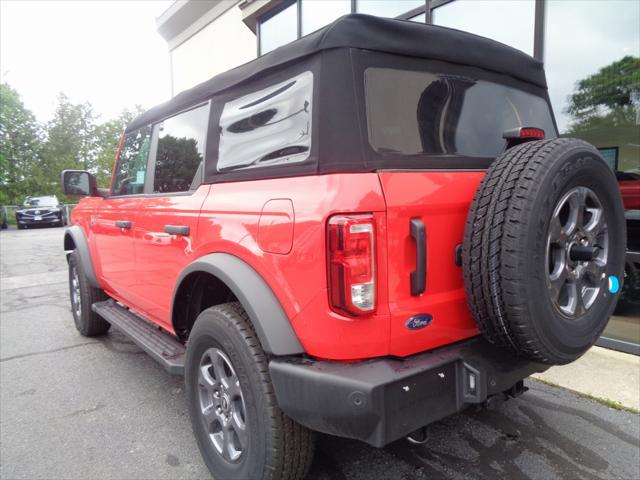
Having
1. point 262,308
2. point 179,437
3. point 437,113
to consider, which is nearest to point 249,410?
point 262,308

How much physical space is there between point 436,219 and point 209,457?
159 centimetres

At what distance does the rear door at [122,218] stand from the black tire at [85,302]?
1.50ft

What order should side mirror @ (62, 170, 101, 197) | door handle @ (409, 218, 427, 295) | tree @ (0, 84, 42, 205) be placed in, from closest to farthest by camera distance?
door handle @ (409, 218, 427, 295), side mirror @ (62, 170, 101, 197), tree @ (0, 84, 42, 205)

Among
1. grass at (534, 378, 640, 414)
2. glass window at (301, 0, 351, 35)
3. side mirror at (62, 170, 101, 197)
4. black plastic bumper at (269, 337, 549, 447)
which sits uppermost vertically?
glass window at (301, 0, 351, 35)

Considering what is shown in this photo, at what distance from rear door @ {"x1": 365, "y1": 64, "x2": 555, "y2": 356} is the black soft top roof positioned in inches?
3.7

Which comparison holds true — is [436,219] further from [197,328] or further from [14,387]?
[14,387]

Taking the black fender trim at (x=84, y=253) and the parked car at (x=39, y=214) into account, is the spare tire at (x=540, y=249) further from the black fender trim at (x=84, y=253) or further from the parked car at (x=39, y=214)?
the parked car at (x=39, y=214)

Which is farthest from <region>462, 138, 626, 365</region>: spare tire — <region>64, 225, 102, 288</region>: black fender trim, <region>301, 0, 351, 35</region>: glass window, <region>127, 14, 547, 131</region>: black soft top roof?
<region>301, 0, 351, 35</region>: glass window

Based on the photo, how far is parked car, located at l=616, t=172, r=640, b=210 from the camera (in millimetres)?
4039

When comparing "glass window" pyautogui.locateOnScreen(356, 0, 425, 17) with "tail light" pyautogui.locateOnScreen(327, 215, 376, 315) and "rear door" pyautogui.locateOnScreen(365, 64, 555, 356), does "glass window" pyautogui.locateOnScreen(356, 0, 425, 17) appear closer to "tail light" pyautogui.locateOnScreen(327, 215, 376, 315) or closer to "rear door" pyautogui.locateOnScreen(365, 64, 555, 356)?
"rear door" pyautogui.locateOnScreen(365, 64, 555, 356)

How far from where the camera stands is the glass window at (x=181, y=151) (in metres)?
2.49

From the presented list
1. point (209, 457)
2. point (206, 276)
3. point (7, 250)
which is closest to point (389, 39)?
point (206, 276)

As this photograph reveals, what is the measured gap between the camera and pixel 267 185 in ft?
6.20

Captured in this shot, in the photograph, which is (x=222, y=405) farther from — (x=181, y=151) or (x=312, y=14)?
(x=312, y=14)
